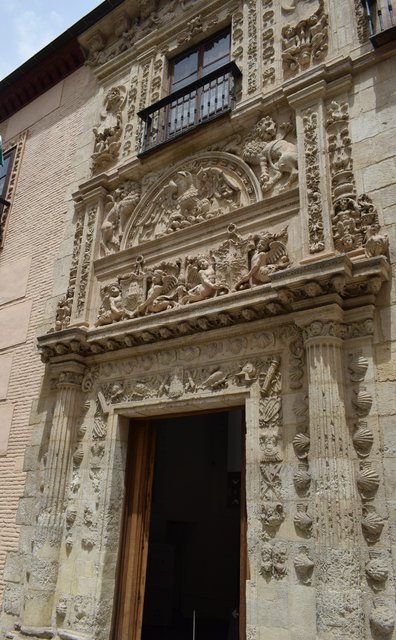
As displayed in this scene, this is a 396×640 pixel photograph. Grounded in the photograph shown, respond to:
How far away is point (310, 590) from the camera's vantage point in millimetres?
3535

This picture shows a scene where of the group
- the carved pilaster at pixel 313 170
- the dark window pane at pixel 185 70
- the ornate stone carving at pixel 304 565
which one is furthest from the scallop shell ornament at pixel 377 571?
the dark window pane at pixel 185 70

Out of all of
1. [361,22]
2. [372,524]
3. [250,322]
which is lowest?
[372,524]

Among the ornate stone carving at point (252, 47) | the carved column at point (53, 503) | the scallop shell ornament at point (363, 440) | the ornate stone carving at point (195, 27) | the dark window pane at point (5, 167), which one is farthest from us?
the dark window pane at point (5, 167)

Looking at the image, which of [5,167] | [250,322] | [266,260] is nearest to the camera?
[250,322]

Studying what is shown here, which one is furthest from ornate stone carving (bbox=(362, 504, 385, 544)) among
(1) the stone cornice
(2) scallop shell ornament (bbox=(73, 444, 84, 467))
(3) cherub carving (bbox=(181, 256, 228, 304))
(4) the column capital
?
(4) the column capital

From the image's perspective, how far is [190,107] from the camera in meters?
6.19

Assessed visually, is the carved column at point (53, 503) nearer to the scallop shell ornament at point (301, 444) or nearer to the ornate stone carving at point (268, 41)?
the scallop shell ornament at point (301, 444)

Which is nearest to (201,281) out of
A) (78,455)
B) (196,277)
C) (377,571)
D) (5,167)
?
(196,277)

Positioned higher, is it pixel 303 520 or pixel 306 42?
pixel 306 42

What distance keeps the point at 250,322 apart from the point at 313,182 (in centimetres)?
134

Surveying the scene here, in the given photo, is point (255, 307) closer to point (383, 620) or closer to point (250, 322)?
point (250, 322)

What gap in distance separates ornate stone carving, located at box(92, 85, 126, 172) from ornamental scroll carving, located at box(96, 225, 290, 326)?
1.86 m

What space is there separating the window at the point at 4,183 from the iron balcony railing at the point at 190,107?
3.21 m

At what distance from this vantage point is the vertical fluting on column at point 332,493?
3264mm
